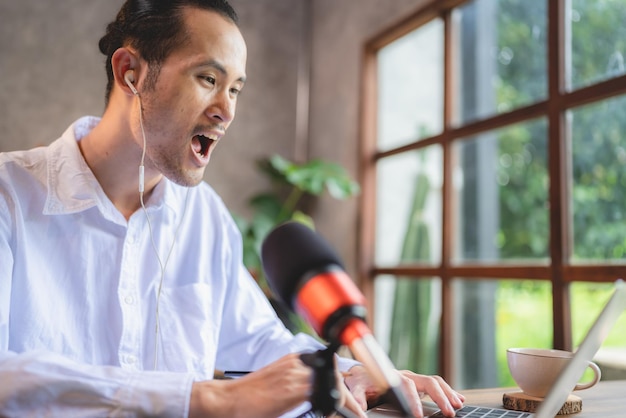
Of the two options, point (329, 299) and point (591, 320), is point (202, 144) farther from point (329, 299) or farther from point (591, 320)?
point (591, 320)

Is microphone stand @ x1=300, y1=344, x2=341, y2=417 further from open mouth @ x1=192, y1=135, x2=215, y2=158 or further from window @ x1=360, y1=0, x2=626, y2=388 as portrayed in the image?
window @ x1=360, y1=0, x2=626, y2=388

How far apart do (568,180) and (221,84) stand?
1491mm

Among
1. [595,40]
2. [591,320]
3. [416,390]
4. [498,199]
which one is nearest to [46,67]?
[498,199]

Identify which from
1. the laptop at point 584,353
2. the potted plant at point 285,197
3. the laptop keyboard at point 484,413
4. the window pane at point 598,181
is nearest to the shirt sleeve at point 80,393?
the laptop at point 584,353

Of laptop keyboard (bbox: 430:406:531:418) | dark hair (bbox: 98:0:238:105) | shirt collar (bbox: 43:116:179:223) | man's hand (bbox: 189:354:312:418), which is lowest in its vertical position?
laptop keyboard (bbox: 430:406:531:418)

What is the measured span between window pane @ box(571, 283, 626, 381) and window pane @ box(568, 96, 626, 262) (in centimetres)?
11

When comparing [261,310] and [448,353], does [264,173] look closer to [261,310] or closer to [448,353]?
[448,353]

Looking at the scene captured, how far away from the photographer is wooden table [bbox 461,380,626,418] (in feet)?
3.25

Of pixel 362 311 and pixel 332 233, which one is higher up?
pixel 332 233

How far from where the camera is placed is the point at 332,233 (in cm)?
363

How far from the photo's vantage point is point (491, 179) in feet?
9.75

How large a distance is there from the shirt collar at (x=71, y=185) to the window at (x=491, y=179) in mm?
1567

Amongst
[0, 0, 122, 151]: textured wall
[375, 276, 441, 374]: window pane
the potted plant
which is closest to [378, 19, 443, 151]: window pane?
the potted plant

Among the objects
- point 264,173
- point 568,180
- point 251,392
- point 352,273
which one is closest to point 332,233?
point 352,273
